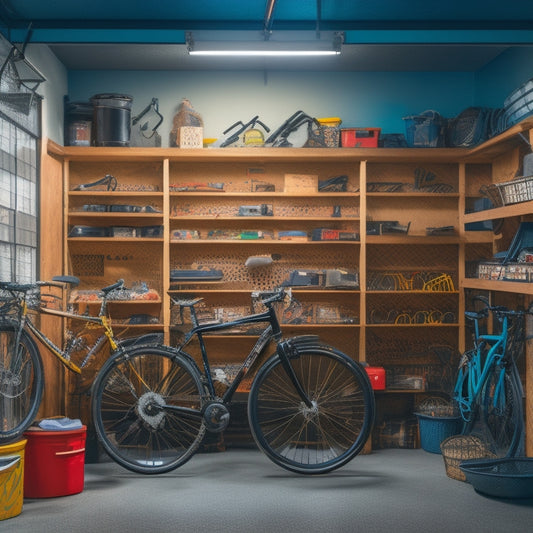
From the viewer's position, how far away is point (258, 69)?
6.39 m

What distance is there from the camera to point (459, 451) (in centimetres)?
480

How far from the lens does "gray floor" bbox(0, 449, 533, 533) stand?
12.1 feet

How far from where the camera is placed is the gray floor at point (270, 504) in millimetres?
3684

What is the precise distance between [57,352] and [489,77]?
14.0 ft

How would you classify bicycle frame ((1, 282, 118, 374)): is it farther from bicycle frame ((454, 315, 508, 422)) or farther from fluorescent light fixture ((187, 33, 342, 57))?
bicycle frame ((454, 315, 508, 422))

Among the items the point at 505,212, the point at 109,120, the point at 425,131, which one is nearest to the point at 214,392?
the point at 505,212

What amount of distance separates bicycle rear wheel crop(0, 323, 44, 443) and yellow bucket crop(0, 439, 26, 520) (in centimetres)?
29

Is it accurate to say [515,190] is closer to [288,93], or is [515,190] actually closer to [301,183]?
[301,183]

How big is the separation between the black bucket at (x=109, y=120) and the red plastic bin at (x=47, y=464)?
107 inches

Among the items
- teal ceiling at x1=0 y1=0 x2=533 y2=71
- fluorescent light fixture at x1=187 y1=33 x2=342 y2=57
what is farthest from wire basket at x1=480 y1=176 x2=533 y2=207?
fluorescent light fixture at x1=187 y1=33 x2=342 y2=57

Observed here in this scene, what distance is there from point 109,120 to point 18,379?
102 inches

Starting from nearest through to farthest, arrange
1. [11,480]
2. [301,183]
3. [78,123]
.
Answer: [11,480] < [78,123] < [301,183]

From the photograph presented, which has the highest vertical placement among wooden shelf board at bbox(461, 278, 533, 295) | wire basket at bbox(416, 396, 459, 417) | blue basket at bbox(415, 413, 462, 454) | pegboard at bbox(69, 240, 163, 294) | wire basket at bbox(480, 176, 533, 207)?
wire basket at bbox(480, 176, 533, 207)

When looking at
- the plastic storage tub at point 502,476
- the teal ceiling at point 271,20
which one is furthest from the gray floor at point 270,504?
the teal ceiling at point 271,20
